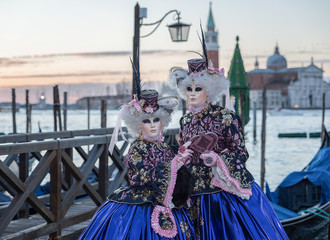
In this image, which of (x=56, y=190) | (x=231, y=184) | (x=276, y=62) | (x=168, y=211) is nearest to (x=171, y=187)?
(x=168, y=211)

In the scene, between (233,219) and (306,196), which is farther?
(306,196)

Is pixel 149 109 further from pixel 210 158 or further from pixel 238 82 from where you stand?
pixel 238 82

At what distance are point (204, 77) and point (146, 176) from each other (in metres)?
0.78

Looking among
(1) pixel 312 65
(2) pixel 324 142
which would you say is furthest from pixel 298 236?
(1) pixel 312 65

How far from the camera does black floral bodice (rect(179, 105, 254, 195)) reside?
9.68 feet

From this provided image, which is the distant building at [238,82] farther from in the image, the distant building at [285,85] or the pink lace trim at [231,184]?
A: the distant building at [285,85]

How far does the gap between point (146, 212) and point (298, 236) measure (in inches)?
265

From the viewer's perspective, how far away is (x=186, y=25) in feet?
24.2

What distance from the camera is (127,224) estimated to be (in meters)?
2.63

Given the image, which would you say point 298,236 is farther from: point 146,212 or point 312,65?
point 312,65

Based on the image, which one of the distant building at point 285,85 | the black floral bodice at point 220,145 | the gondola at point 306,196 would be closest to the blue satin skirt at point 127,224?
the black floral bodice at point 220,145

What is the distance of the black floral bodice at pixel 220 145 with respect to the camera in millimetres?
2951

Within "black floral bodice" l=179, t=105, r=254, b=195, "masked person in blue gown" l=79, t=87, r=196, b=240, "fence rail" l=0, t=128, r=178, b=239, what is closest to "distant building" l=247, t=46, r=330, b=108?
"fence rail" l=0, t=128, r=178, b=239

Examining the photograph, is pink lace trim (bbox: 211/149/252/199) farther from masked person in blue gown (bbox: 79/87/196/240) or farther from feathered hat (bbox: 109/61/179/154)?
feathered hat (bbox: 109/61/179/154)
